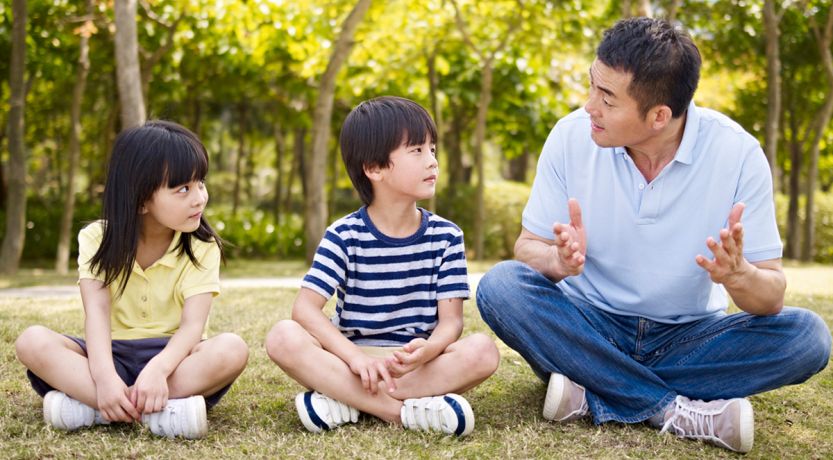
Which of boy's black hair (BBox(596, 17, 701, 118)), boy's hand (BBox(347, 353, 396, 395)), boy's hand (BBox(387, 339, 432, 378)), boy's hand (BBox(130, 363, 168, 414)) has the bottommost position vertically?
boy's hand (BBox(130, 363, 168, 414))

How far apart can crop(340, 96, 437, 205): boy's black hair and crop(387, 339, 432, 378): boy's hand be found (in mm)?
633

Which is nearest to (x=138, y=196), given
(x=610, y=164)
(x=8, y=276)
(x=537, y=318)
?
(x=537, y=318)

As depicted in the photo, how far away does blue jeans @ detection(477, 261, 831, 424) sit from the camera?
8.95 feet

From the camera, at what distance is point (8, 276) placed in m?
8.83

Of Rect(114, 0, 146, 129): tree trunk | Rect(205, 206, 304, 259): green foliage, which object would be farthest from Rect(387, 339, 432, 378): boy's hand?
Rect(205, 206, 304, 259): green foliage

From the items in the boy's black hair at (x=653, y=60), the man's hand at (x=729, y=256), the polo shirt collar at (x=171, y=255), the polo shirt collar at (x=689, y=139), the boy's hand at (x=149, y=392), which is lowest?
the boy's hand at (x=149, y=392)

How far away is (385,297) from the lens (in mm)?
2893

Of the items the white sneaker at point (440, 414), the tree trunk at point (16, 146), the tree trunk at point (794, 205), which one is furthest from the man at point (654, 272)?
the tree trunk at point (794, 205)

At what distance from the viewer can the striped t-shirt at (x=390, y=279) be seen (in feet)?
9.48

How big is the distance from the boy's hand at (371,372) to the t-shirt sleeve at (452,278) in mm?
359

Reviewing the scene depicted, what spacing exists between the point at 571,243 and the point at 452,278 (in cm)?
46

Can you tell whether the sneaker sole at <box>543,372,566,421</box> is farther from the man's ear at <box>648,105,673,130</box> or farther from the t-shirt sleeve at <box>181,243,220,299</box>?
the t-shirt sleeve at <box>181,243,220,299</box>

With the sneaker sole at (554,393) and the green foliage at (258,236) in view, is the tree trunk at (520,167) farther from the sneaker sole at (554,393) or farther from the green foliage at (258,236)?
the sneaker sole at (554,393)

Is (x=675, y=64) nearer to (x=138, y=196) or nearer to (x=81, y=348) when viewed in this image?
(x=138, y=196)
